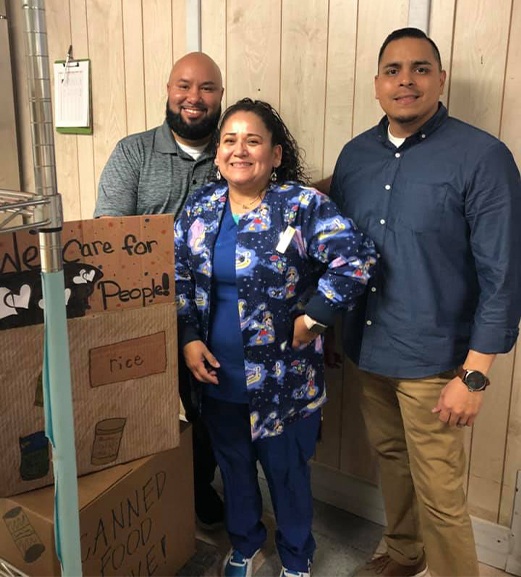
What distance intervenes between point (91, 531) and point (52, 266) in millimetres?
832

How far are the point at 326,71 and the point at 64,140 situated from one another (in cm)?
121

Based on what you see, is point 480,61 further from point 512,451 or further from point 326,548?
point 326,548

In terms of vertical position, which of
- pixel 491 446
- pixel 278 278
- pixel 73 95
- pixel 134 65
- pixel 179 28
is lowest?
pixel 491 446

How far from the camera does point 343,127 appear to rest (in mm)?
1881

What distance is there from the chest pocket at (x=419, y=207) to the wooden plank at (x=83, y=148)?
143 cm

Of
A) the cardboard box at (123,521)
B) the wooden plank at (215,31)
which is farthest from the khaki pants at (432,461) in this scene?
the wooden plank at (215,31)

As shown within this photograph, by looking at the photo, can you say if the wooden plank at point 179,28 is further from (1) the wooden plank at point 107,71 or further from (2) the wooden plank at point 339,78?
(2) the wooden plank at point 339,78

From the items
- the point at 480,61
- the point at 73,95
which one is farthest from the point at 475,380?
the point at 73,95

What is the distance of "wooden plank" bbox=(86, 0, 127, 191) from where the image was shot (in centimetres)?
225

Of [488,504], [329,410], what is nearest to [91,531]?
[329,410]

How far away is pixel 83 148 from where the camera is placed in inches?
96.7

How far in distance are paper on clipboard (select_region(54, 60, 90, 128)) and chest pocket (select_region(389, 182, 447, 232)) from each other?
1.43 m

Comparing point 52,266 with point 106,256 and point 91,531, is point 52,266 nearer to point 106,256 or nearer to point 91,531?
point 106,256

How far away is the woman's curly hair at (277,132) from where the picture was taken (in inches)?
61.4
